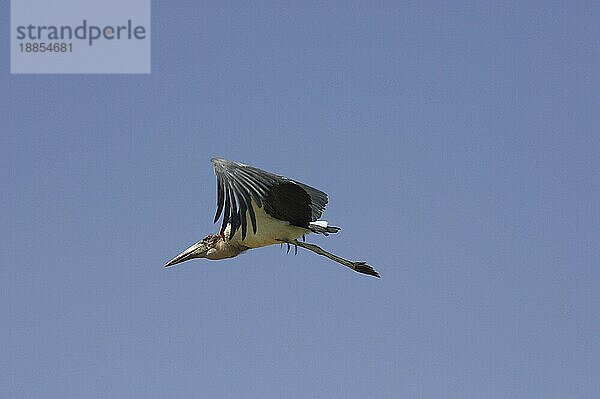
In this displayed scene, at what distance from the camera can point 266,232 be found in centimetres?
3609

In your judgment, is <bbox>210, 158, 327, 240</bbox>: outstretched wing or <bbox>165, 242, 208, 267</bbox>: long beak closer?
<bbox>210, 158, 327, 240</bbox>: outstretched wing

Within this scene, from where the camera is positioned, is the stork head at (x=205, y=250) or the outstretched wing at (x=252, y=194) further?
the stork head at (x=205, y=250)

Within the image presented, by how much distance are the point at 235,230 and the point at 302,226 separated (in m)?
2.77

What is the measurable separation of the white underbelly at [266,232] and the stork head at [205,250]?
0.75m

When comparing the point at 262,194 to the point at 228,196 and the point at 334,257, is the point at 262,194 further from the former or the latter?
the point at 334,257

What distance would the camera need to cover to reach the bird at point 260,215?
32.6 m

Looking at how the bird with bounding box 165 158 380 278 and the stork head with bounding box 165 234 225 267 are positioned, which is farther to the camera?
the stork head with bounding box 165 234 225 267

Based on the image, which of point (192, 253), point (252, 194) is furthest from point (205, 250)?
point (252, 194)

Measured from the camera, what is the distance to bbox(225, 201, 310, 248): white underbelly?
35.8 m

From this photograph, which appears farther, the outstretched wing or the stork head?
the stork head

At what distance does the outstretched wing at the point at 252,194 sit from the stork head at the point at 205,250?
165 cm

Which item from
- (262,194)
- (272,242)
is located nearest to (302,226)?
(272,242)

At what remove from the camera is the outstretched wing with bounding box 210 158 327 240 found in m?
32.5

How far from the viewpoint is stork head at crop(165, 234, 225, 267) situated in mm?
37406
